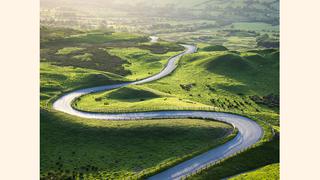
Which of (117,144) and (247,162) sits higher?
(117,144)

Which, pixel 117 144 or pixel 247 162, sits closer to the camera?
pixel 247 162

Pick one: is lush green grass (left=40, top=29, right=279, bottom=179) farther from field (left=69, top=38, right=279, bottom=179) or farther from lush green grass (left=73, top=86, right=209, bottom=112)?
field (left=69, top=38, right=279, bottom=179)

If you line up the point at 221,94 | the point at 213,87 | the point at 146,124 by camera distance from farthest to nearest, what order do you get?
the point at 213,87, the point at 221,94, the point at 146,124

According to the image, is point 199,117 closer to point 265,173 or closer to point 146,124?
point 146,124

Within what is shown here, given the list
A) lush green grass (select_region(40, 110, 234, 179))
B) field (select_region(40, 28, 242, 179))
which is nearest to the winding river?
field (select_region(40, 28, 242, 179))

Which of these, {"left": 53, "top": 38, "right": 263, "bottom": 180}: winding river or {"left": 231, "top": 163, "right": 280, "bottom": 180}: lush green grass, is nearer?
{"left": 231, "top": 163, "right": 280, "bottom": 180}: lush green grass

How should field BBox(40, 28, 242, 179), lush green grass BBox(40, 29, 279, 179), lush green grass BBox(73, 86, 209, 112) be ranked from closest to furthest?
field BBox(40, 28, 242, 179)
lush green grass BBox(40, 29, 279, 179)
lush green grass BBox(73, 86, 209, 112)

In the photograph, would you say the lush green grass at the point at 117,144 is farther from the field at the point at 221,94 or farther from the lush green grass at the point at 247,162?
the field at the point at 221,94

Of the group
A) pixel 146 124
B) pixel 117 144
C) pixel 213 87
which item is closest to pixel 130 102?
pixel 146 124
